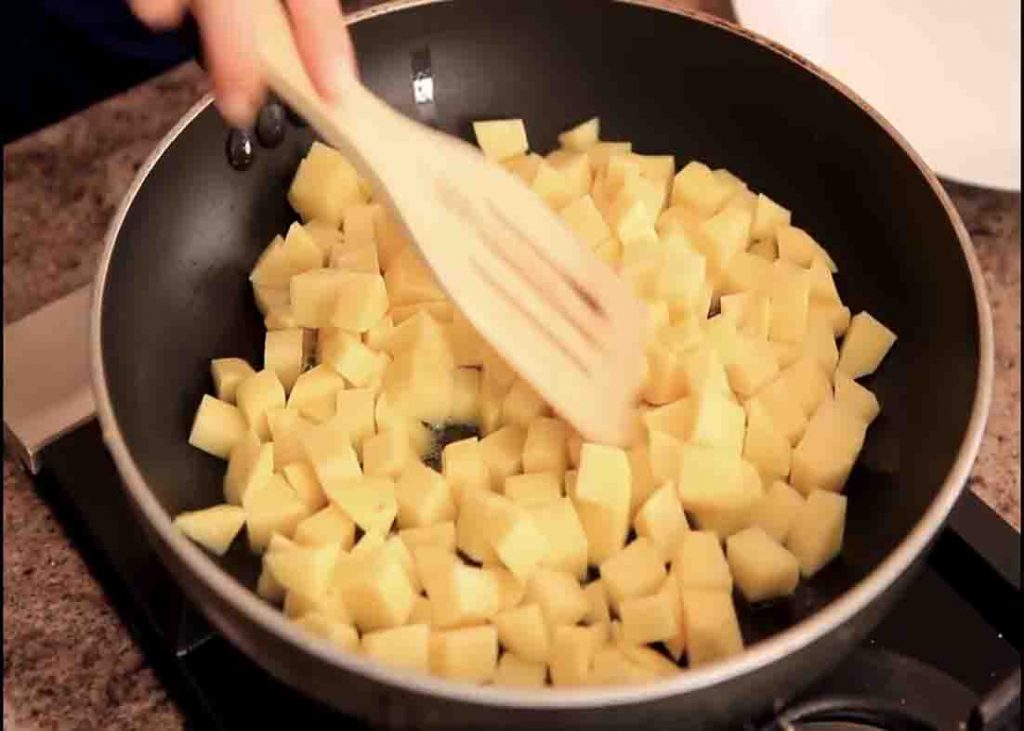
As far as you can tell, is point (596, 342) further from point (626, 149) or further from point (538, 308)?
Answer: point (626, 149)

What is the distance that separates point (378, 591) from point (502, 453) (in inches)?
6.0

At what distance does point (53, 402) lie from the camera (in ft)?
3.11

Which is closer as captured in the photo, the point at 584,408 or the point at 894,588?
the point at 894,588

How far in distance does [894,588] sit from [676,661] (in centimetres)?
16

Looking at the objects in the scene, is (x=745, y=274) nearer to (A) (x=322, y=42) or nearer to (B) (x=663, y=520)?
(B) (x=663, y=520)

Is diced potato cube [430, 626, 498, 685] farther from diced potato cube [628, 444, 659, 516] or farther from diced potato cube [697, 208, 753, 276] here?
diced potato cube [697, 208, 753, 276]

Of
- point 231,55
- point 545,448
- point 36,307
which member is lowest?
point 36,307

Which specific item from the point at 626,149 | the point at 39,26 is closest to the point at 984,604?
the point at 626,149

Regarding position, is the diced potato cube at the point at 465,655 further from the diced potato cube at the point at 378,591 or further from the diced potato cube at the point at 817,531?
the diced potato cube at the point at 817,531

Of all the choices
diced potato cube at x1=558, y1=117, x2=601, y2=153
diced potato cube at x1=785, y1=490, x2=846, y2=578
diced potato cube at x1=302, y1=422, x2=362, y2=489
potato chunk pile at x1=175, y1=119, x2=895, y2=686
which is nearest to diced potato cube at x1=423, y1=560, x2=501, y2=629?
potato chunk pile at x1=175, y1=119, x2=895, y2=686

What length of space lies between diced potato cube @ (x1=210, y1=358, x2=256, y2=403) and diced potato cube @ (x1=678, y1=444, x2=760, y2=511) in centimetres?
33

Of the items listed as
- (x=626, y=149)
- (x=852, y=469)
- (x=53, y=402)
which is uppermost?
(x=626, y=149)

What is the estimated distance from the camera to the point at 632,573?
773mm

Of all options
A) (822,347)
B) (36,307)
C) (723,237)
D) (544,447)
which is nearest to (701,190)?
(723,237)
